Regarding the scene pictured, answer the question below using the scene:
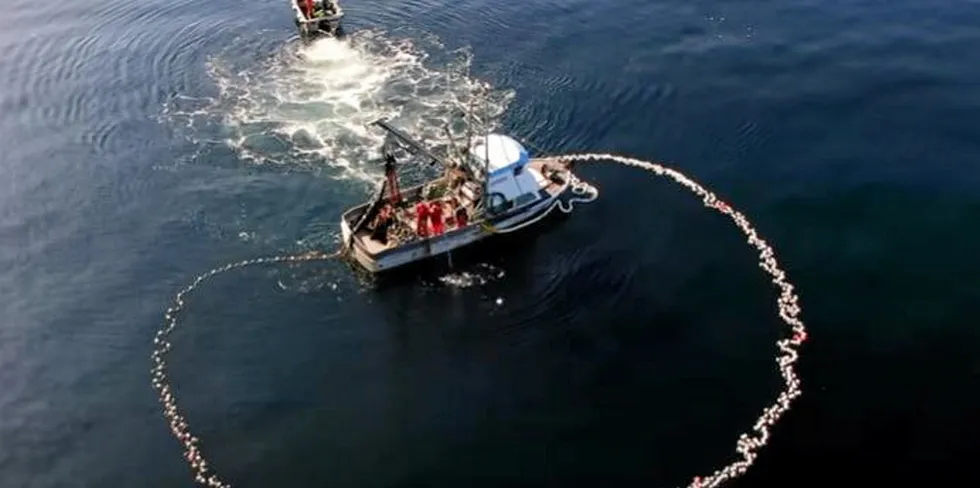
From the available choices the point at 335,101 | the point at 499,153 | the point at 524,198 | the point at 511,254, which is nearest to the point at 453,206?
the point at 499,153

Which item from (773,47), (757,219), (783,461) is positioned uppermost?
(773,47)

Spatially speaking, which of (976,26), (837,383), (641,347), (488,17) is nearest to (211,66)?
(488,17)

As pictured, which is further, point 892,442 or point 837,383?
point 837,383

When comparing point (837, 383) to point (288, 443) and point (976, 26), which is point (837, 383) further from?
point (976, 26)

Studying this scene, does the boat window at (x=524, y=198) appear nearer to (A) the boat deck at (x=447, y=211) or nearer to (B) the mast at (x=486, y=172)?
(A) the boat deck at (x=447, y=211)

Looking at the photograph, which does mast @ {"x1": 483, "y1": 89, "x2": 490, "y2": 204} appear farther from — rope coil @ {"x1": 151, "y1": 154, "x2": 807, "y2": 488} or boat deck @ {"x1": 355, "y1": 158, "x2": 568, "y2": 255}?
rope coil @ {"x1": 151, "y1": 154, "x2": 807, "y2": 488}

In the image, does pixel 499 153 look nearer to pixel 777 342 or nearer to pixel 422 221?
pixel 422 221

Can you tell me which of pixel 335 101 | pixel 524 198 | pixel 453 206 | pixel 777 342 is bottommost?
pixel 777 342
